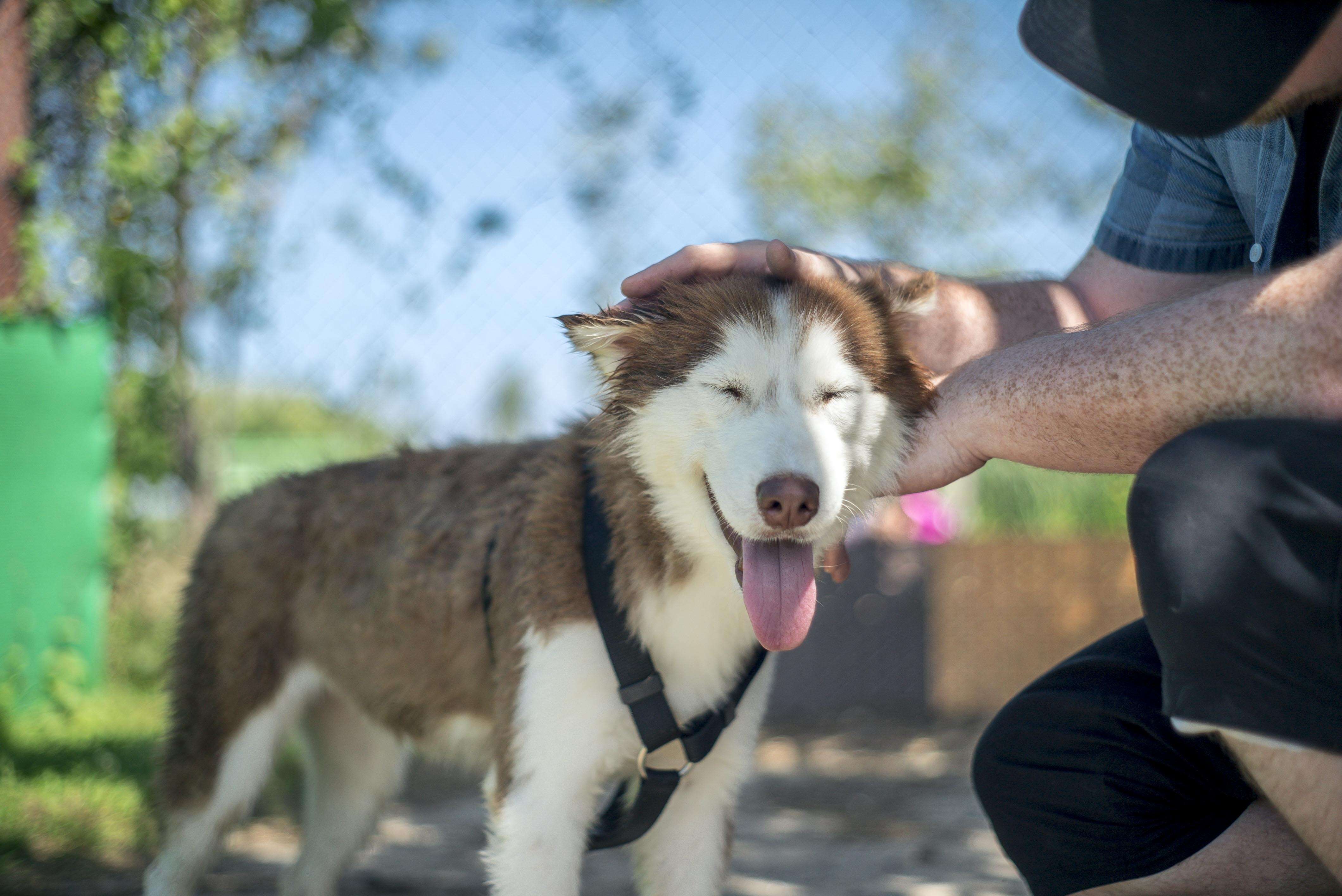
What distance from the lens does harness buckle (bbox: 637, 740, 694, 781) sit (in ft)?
7.36

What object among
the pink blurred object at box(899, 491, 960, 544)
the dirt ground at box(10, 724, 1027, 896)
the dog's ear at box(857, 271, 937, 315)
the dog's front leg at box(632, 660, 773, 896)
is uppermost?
the dog's ear at box(857, 271, 937, 315)

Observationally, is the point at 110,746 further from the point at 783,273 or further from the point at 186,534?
the point at 783,273

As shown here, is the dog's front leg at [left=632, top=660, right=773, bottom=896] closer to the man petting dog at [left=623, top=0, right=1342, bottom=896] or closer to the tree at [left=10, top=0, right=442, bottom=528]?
the man petting dog at [left=623, top=0, right=1342, bottom=896]

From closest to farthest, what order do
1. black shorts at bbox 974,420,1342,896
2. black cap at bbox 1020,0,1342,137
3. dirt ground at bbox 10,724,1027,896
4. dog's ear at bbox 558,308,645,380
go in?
1. black shorts at bbox 974,420,1342,896
2. black cap at bbox 1020,0,1342,137
3. dog's ear at bbox 558,308,645,380
4. dirt ground at bbox 10,724,1027,896

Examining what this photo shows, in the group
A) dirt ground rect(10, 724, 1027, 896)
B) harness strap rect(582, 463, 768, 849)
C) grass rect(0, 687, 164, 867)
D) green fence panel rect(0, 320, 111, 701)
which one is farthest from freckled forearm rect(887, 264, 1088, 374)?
green fence panel rect(0, 320, 111, 701)

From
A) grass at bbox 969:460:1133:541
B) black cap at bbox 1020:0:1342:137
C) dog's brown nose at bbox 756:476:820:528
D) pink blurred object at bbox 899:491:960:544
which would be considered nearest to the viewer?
black cap at bbox 1020:0:1342:137

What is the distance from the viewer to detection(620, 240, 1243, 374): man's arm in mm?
2207

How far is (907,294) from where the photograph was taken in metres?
2.17

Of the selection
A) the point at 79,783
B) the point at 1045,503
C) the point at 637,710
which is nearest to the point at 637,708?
the point at 637,710

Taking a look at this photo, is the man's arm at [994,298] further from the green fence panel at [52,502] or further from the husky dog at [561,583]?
the green fence panel at [52,502]

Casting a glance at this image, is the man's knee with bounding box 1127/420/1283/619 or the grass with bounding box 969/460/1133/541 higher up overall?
the grass with bounding box 969/460/1133/541

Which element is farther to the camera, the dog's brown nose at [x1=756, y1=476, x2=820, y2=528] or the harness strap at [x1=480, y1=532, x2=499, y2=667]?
the harness strap at [x1=480, y1=532, x2=499, y2=667]

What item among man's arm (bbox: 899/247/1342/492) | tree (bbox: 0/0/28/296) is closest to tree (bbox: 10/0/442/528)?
tree (bbox: 0/0/28/296)

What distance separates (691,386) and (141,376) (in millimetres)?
3977
